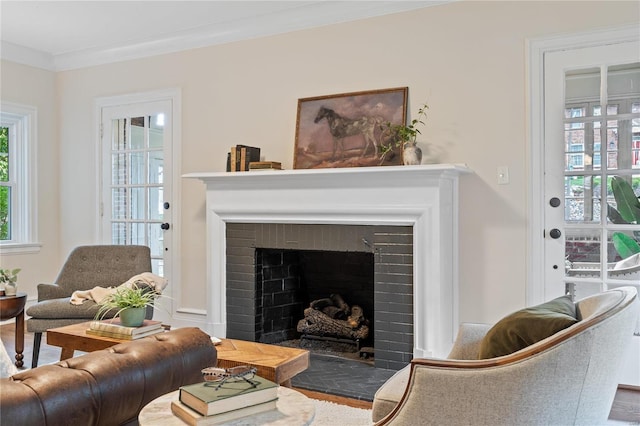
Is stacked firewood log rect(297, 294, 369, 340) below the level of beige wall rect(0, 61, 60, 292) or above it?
below

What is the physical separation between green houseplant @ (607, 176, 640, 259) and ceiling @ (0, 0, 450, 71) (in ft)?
5.51

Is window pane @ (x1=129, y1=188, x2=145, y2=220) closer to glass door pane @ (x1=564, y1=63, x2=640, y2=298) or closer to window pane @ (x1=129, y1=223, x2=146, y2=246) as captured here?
window pane @ (x1=129, y1=223, x2=146, y2=246)

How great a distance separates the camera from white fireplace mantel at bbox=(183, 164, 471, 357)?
3.42 metres

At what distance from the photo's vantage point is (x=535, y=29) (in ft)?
11.3

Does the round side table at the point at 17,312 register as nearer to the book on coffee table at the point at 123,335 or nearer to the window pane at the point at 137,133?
the book on coffee table at the point at 123,335

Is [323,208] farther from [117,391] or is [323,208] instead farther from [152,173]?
[117,391]

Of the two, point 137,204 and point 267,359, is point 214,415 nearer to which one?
point 267,359

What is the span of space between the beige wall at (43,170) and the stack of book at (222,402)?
4554 millimetres

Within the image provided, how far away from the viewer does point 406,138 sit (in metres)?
3.65

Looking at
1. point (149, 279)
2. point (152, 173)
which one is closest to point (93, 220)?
point (152, 173)

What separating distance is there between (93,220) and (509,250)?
13.0ft

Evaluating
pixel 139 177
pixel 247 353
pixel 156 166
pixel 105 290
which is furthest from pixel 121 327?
pixel 139 177

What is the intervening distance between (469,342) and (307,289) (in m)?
2.31

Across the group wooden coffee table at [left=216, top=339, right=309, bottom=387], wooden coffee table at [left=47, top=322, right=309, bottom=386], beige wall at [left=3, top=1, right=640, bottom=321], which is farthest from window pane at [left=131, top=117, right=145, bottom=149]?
wooden coffee table at [left=216, top=339, right=309, bottom=387]
